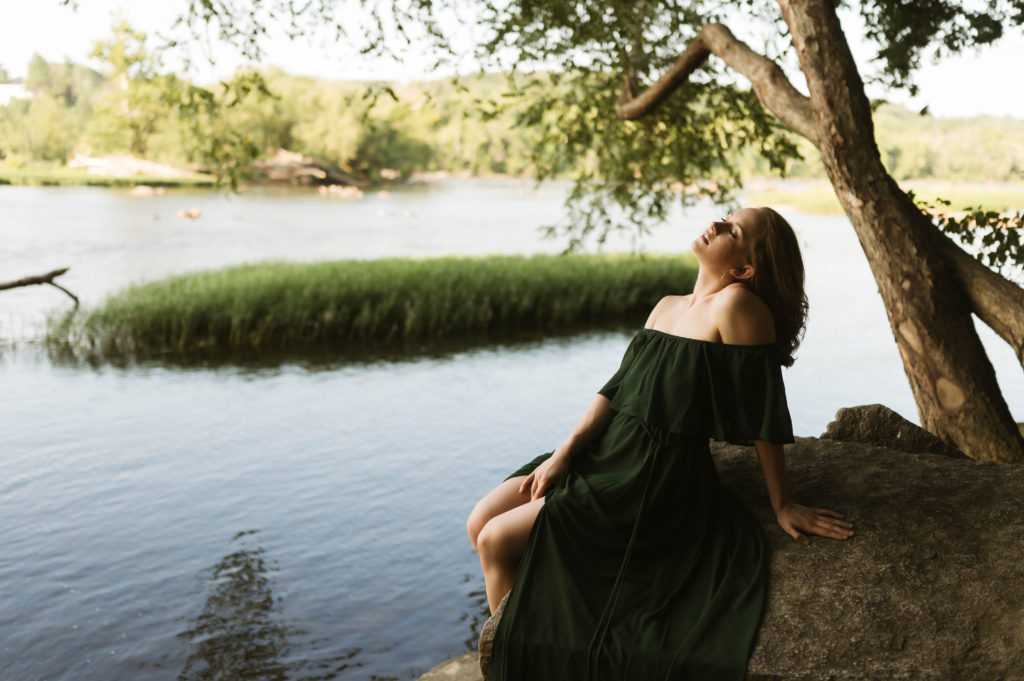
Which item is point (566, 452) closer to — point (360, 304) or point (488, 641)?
point (488, 641)

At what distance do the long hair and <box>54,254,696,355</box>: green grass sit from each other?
10495mm

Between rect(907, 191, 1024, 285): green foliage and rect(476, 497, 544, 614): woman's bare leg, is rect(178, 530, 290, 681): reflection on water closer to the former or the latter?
rect(476, 497, 544, 614): woman's bare leg

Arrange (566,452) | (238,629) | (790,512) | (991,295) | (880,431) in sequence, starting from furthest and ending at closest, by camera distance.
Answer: (238,629) < (991,295) < (880,431) < (566,452) < (790,512)

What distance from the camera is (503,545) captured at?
109 inches

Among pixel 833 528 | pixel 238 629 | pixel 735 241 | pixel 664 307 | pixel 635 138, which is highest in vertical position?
pixel 635 138

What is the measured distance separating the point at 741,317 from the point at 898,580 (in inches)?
36.2

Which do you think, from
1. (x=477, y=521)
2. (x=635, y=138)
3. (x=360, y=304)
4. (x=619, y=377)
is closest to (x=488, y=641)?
(x=477, y=521)

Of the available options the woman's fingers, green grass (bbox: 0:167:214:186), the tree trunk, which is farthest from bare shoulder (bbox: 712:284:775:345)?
green grass (bbox: 0:167:214:186)

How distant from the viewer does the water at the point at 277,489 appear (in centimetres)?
439

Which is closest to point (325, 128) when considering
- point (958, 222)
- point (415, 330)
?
point (415, 330)

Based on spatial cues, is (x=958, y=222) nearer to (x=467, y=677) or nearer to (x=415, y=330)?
(x=467, y=677)

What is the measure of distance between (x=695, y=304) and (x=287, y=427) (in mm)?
6332

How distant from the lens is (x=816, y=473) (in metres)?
3.25

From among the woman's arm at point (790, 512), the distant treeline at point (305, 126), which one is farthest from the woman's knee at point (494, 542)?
the distant treeline at point (305, 126)
